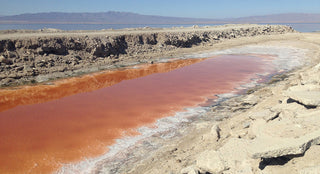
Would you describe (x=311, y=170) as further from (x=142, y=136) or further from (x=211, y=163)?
(x=142, y=136)

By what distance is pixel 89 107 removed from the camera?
10820 mm

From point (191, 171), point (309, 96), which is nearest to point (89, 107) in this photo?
point (191, 171)

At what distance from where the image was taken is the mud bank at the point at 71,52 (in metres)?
15.5

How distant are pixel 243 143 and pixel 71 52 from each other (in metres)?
16.1

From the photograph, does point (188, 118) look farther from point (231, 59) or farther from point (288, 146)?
point (231, 59)

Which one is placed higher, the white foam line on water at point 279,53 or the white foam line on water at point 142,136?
the white foam line on water at point 279,53

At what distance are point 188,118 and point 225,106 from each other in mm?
1872

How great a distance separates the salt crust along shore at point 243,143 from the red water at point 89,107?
103 cm

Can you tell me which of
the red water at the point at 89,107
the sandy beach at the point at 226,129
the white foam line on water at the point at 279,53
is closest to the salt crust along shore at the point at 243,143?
the sandy beach at the point at 226,129

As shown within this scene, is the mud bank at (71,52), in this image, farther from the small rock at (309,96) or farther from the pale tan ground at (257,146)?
the small rock at (309,96)

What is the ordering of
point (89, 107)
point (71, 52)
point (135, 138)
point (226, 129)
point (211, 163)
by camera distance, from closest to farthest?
1. point (211, 163)
2. point (226, 129)
3. point (135, 138)
4. point (89, 107)
5. point (71, 52)

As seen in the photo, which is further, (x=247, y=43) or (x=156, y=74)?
(x=247, y=43)

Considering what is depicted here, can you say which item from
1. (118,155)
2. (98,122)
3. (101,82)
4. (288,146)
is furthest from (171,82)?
(288,146)

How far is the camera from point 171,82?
14.8 m
